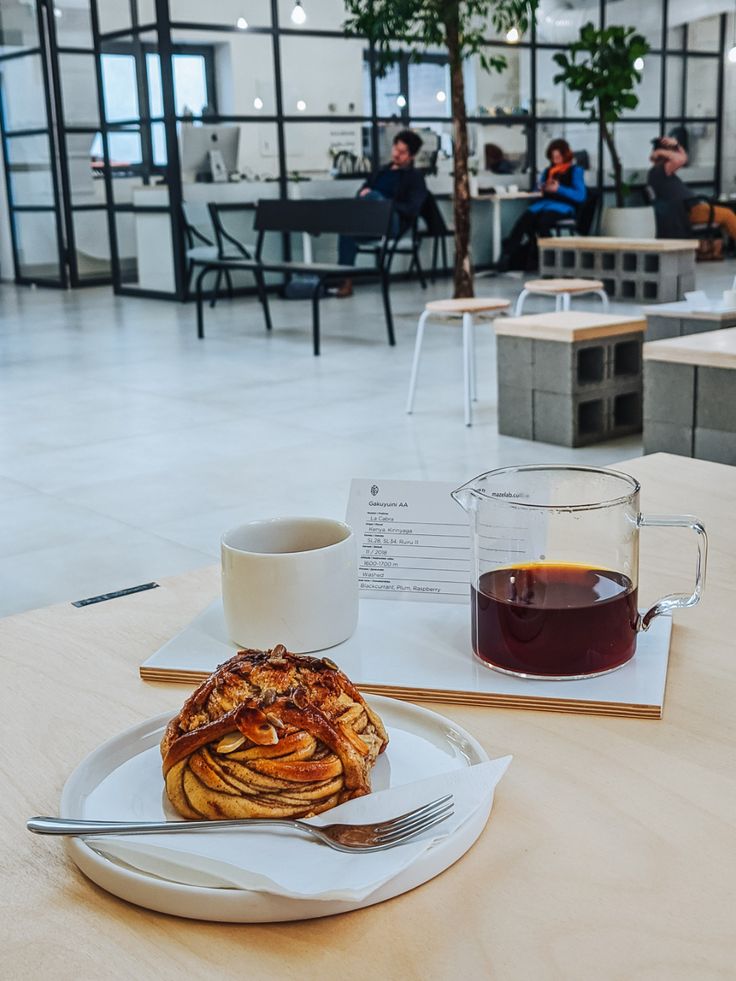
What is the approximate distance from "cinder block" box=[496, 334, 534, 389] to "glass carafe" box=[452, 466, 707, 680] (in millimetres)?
3433

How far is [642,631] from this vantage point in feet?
2.58

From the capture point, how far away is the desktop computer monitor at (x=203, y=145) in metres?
8.84

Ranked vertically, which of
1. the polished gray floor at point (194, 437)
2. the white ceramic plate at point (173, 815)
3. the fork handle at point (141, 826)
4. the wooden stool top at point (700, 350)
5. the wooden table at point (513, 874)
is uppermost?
the fork handle at point (141, 826)

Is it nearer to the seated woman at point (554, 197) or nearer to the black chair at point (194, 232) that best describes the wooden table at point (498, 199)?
the seated woman at point (554, 197)

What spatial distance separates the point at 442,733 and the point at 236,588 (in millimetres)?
185

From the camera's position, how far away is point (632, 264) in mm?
8312

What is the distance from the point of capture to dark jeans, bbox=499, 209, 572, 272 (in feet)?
33.5

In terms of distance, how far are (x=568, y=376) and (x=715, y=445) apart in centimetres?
102

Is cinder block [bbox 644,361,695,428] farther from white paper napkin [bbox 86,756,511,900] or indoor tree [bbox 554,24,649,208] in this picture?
indoor tree [bbox 554,24,649,208]

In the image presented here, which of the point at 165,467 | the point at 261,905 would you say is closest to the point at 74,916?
the point at 261,905

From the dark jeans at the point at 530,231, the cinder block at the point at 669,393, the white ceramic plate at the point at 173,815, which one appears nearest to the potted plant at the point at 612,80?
the dark jeans at the point at 530,231

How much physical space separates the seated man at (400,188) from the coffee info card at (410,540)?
25.8ft

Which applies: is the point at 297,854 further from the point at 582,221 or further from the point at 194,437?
the point at 582,221

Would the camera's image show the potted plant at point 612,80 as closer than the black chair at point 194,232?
No
